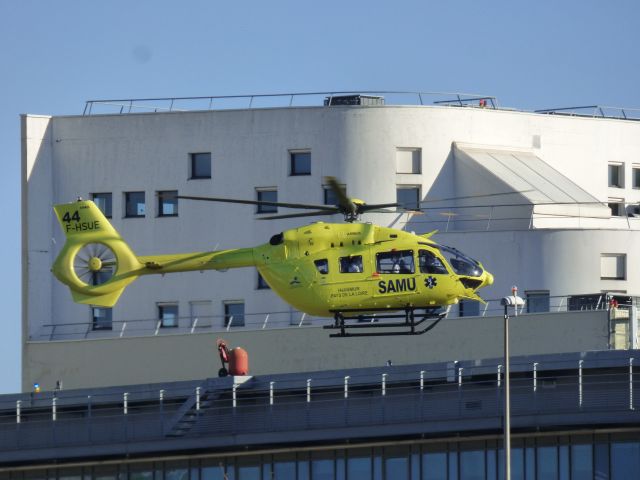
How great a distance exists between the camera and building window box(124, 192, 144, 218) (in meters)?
88.1

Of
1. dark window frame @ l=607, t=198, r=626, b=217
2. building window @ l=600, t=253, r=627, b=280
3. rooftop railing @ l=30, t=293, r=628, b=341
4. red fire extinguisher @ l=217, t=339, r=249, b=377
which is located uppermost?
dark window frame @ l=607, t=198, r=626, b=217

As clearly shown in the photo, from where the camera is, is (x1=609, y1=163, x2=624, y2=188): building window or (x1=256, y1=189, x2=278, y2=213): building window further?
(x1=609, y1=163, x2=624, y2=188): building window

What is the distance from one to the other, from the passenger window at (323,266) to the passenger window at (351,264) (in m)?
0.50

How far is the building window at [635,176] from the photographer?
91875 mm

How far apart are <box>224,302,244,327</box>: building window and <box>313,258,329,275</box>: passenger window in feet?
73.1

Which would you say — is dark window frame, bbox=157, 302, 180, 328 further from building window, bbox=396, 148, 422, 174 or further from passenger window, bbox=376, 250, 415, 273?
passenger window, bbox=376, 250, 415, 273

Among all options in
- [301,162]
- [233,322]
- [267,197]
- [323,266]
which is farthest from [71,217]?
[301,162]

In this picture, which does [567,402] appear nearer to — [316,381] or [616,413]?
[616,413]

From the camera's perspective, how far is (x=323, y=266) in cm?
6350

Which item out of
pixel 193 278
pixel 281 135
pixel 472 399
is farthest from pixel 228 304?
pixel 472 399

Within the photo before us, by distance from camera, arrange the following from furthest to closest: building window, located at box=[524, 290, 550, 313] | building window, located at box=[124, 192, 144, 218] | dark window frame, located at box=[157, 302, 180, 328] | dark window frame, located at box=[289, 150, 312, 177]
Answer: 1. building window, located at box=[124, 192, 144, 218]
2. dark window frame, located at box=[157, 302, 180, 328]
3. dark window frame, located at box=[289, 150, 312, 177]
4. building window, located at box=[524, 290, 550, 313]

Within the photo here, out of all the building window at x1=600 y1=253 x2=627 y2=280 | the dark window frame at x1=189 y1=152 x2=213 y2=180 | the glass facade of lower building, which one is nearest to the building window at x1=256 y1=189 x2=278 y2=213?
the dark window frame at x1=189 y1=152 x2=213 y2=180

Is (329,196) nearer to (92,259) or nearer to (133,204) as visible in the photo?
(133,204)

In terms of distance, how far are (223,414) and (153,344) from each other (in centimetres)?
1353
